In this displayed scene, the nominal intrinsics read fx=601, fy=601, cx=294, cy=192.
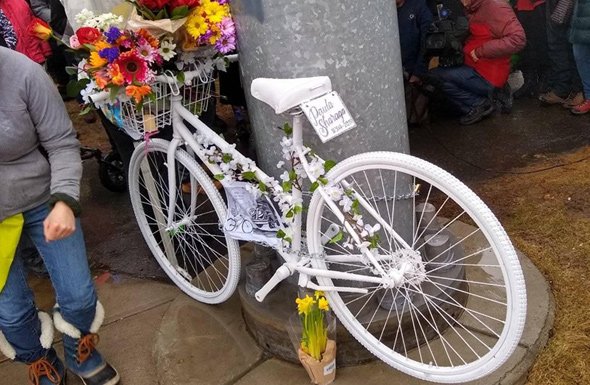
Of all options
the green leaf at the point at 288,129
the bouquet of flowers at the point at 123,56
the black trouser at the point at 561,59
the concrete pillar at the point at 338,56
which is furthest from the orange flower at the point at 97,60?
the black trouser at the point at 561,59

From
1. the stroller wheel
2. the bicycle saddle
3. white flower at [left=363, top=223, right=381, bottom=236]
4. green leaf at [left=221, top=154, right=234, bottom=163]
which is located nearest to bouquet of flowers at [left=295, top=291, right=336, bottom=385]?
white flower at [left=363, top=223, right=381, bottom=236]

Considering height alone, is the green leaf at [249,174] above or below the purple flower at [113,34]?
below

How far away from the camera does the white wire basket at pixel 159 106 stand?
277 cm

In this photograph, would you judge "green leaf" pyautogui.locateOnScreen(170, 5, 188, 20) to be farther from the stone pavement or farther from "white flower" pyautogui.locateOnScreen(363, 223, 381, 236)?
the stone pavement

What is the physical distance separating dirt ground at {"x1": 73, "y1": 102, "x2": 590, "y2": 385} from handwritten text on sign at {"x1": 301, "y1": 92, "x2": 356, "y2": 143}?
1375 mm

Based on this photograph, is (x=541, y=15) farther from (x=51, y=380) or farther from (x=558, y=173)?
(x=51, y=380)

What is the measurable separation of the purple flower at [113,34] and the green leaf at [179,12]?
0.23m

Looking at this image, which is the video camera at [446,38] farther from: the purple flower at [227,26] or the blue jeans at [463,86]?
the purple flower at [227,26]

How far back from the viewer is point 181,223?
3.16 metres

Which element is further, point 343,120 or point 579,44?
point 579,44

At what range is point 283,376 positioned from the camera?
9.14 ft

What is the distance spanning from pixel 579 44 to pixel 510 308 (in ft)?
12.4

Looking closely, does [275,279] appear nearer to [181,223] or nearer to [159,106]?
[181,223]

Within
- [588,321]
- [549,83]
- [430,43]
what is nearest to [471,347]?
[588,321]
